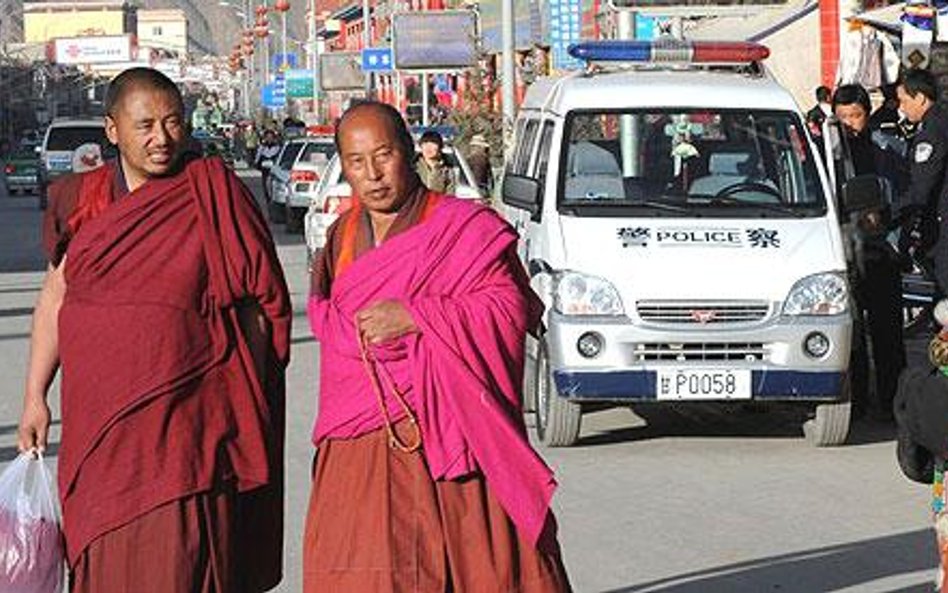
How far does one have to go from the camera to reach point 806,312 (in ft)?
39.1

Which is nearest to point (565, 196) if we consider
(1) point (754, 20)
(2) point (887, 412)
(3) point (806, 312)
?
(3) point (806, 312)

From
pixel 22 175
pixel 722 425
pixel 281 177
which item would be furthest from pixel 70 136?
pixel 722 425

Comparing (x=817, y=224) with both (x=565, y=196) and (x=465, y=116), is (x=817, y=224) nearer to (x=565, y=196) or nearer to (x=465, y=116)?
(x=565, y=196)

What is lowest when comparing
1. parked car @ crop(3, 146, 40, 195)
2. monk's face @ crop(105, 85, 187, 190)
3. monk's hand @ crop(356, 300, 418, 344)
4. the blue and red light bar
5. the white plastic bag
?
parked car @ crop(3, 146, 40, 195)

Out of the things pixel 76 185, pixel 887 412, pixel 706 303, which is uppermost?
pixel 76 185

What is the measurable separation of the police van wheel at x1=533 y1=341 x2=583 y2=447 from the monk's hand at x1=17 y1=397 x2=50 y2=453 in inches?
235

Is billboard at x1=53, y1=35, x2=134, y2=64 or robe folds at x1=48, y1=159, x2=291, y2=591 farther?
billboard at x1=53, y1=35, x2=134, y2=64

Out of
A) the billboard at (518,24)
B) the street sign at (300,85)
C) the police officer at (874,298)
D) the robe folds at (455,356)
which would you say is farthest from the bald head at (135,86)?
the street sign at (300,85)

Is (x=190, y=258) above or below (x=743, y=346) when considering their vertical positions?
above

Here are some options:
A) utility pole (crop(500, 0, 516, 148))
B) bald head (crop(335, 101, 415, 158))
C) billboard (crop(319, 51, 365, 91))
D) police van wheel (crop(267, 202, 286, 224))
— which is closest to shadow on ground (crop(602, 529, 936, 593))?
bald head (crop(335, 101, 415, 158))

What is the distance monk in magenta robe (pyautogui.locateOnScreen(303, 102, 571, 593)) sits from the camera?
584cm

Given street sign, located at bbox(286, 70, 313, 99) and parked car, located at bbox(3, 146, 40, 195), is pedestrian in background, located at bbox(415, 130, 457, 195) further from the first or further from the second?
street sign, located at bbox(286, 70, 313, 99)

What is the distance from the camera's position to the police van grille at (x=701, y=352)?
39.0 feet

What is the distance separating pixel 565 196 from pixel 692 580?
13.4 ft
